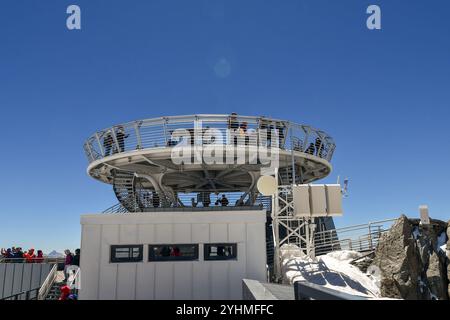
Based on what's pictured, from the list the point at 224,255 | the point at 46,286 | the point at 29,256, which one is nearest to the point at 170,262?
the point at 224,255

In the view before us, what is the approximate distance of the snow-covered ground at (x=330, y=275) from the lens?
13641mm

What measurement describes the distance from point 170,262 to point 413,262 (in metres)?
9.12

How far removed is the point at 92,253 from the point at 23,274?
1187 centimetres

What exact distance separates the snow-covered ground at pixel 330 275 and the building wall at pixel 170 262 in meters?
3.03

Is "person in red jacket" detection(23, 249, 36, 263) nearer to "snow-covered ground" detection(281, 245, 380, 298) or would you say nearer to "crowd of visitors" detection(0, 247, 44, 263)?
"crowd of visitors" detection(0, 247, 44, 263)

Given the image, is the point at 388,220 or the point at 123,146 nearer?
the point at 388,220

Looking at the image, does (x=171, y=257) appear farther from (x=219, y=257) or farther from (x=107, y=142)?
(x=107, y=142)

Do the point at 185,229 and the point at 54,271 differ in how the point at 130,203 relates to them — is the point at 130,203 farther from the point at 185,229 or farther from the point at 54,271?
the point at 185,229

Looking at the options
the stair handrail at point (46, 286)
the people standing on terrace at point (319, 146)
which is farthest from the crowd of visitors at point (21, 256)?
the people standing on terrace at point (319, 146)

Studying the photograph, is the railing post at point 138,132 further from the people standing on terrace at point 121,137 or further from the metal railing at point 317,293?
the metal railing at point 317,293

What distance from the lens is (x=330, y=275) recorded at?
1392cm

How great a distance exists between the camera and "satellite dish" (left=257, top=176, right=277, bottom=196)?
16141 millimetres
